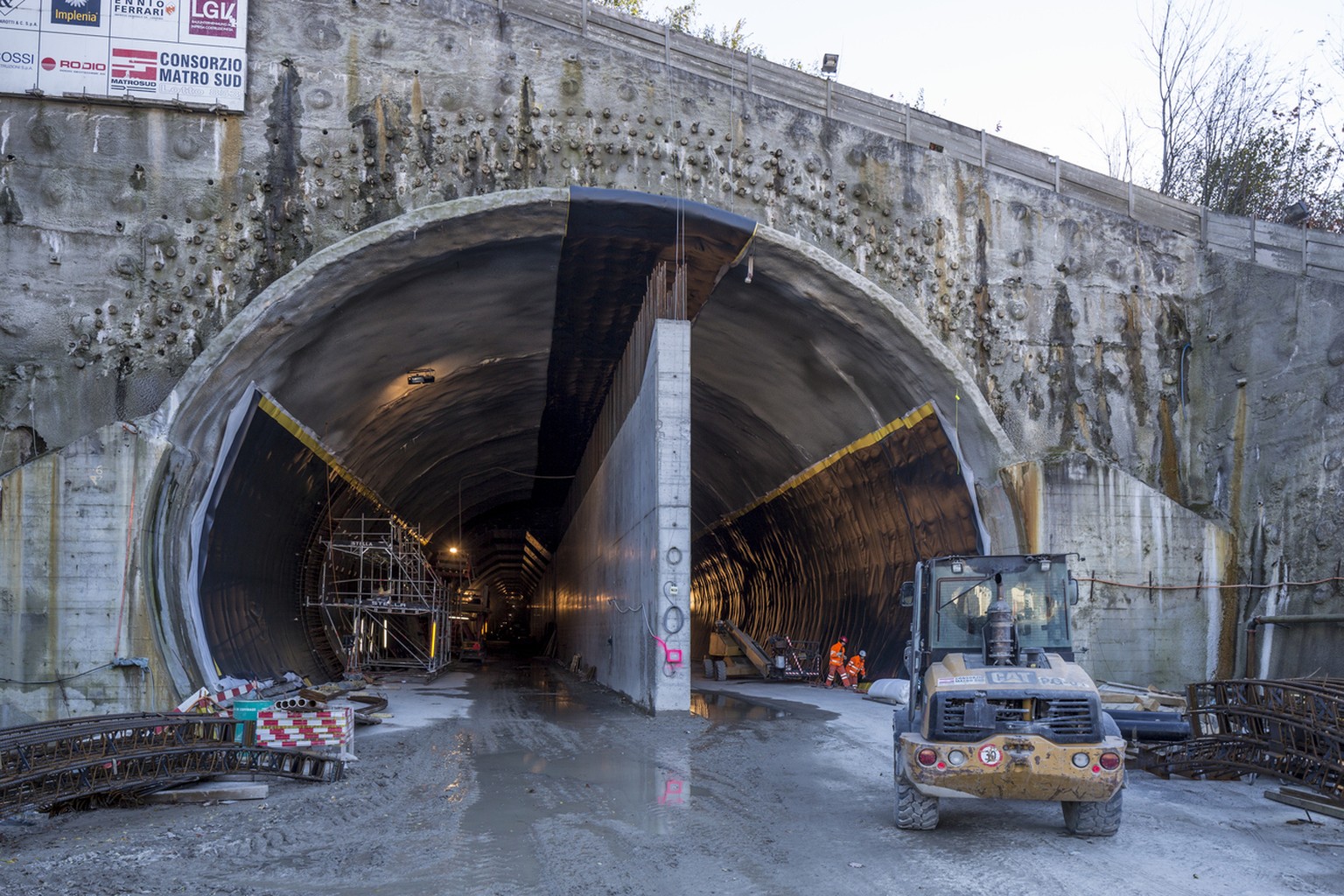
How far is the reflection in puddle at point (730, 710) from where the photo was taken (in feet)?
53.8

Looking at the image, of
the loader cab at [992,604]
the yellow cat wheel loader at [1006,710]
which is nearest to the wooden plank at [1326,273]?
the loader cab at [992,604]

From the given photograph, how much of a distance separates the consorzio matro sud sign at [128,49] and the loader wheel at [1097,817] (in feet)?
45.5

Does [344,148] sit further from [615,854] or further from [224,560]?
[615,854]

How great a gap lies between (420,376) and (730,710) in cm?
875

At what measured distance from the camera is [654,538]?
16953 mm

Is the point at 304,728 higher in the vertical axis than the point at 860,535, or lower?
lower

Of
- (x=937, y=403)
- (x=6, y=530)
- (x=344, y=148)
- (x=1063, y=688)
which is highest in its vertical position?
(x=344, y=148)

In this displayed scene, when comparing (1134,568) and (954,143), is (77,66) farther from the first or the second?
(1134,568)

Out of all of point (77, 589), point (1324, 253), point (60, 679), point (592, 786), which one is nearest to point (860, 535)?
point (1324, 253)

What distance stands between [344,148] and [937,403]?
9407 millimetres

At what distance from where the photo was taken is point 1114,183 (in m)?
18.8

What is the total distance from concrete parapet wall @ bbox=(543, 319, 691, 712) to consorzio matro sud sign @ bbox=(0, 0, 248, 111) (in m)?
7.13

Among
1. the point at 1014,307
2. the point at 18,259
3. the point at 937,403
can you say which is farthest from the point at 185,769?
the point at 1014,307

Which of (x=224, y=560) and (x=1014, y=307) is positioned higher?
(x=1014, y=307)
